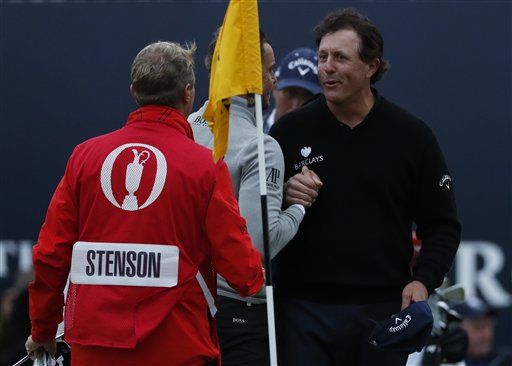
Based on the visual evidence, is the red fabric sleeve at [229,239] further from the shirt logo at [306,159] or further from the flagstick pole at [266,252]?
the shirt logo at [306,159]

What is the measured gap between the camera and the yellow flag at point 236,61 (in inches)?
175

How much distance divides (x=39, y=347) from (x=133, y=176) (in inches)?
29.7

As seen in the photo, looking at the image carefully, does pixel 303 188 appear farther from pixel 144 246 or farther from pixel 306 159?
pixel 144 246

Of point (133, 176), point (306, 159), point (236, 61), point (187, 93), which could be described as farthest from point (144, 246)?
point (306, 159)

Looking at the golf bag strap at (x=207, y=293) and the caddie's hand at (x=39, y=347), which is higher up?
the golf bag strap at (x=207, y=293)

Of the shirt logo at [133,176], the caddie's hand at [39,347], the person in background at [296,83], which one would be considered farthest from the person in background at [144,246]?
the person in background at [296,83]

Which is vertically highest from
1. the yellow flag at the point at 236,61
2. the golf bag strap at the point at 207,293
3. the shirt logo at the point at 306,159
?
the yellow flag at the point at 236,61

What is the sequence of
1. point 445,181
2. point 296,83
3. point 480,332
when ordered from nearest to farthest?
1. point 445,181
2. point 296,83
3. point 480,332

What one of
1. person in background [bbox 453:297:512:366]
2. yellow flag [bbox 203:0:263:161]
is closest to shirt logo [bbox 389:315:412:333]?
yellow flag [bbox 203:0:263:161]

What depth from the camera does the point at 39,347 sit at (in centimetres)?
448

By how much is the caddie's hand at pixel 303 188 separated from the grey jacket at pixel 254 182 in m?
0.05

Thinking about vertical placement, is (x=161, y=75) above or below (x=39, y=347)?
above

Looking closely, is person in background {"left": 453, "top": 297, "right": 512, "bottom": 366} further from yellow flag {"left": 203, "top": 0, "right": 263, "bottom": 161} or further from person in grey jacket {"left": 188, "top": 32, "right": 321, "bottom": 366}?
yellow flag {"left": 203, "top": 0, "right": 263, "bottom": 161}

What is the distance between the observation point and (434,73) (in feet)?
30.1
